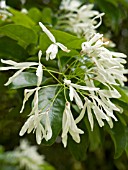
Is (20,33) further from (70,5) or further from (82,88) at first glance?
(70,5)

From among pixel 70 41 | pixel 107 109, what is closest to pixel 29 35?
pixel 70 41

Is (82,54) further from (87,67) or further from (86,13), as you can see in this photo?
(86,13)

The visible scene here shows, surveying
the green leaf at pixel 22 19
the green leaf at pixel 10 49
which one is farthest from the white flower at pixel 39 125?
the green leaf at pixel 22 19

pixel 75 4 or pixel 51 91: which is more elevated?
pixel 75 4

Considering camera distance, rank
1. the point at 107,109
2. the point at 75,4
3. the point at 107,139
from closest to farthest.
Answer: the point at 107,109 < the point at 75,4 < the point at 107,139

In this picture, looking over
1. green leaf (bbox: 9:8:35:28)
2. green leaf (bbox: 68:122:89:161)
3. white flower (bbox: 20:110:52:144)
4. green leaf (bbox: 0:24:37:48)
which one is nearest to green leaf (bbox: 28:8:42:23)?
green leaf (bbox: 9:8:35:28)

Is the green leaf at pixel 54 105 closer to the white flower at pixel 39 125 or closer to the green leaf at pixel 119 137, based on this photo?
the white flower at pixel 39 125
